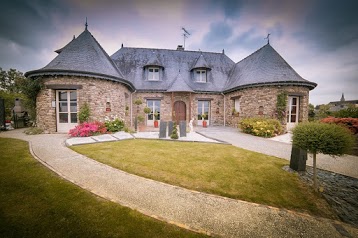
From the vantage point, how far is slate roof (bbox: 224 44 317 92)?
10383mm

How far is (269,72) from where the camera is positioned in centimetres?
1129

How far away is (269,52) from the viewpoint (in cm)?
1274

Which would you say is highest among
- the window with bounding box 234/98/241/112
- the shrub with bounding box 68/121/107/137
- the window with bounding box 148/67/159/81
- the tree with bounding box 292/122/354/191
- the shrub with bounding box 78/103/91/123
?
the window with bounding box 148/67/159/81

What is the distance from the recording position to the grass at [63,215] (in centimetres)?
173

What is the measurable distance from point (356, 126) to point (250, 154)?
7130mm

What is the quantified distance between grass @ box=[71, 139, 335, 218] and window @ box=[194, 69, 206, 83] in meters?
11.1

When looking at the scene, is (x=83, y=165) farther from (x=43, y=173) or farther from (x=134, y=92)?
(x=134, y=92)

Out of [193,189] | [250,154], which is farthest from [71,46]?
[250,154]

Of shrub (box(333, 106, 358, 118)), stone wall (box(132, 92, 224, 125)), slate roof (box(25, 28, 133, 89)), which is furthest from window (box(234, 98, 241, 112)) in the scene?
slate roof (box(25, 28, 133, 89))

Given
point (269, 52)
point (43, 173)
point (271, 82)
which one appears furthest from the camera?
point (269, 52)

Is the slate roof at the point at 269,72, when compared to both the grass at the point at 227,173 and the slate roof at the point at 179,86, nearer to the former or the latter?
the slate roof at the point at 179,86

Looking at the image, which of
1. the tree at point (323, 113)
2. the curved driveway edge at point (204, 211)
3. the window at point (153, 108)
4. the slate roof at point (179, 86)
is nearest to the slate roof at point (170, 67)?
the slate roof at point (179, 86)

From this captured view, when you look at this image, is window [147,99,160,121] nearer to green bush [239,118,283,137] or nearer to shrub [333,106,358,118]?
green bush [239,118,283,137]

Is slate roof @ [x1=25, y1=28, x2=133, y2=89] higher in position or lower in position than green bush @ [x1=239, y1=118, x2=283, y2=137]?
higher
